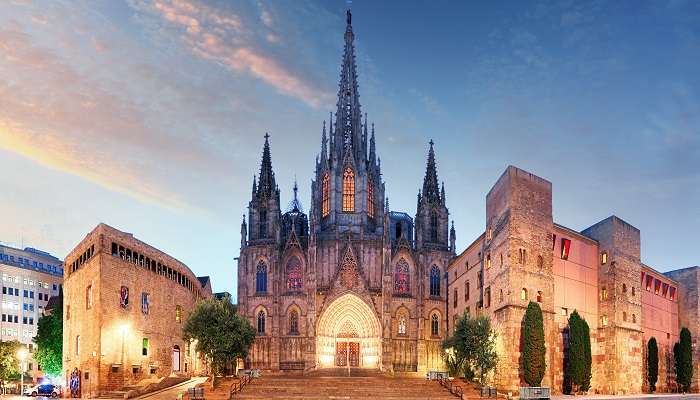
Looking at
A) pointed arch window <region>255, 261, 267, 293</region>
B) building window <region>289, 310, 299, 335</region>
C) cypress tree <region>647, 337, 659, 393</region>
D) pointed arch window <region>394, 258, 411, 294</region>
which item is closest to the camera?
cypress tree <region>647, 337, 659, 393</region>

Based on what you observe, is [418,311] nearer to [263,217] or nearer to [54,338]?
[263,217]

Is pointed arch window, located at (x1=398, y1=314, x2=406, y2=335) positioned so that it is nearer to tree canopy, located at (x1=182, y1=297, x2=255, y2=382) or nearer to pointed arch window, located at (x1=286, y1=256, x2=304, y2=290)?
pointed arch window, located at (x1=286, y1=256, x2=304, y2=290)

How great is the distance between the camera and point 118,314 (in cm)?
5247

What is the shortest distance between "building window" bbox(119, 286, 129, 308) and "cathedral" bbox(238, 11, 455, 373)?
26263 millimetres

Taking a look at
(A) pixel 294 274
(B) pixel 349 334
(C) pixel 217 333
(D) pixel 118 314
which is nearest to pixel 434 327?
(B) pixel 349 334

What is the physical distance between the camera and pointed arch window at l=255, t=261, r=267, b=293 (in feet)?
266

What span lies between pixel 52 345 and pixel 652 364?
5568 centimetres

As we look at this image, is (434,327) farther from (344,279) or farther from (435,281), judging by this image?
(344,279)

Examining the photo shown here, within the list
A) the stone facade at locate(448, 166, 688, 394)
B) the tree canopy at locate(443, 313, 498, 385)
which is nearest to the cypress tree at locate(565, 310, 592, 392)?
the stone facade at locate(448, 166, 688, 394)

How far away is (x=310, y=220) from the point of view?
267 feet

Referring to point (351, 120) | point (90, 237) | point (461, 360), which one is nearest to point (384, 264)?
point (351, 120)

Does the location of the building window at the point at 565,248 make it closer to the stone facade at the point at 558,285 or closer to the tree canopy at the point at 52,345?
the stone facade at the point at 558,285

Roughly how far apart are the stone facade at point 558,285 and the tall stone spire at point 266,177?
2734 cm

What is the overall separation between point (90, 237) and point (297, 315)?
30.3 m
